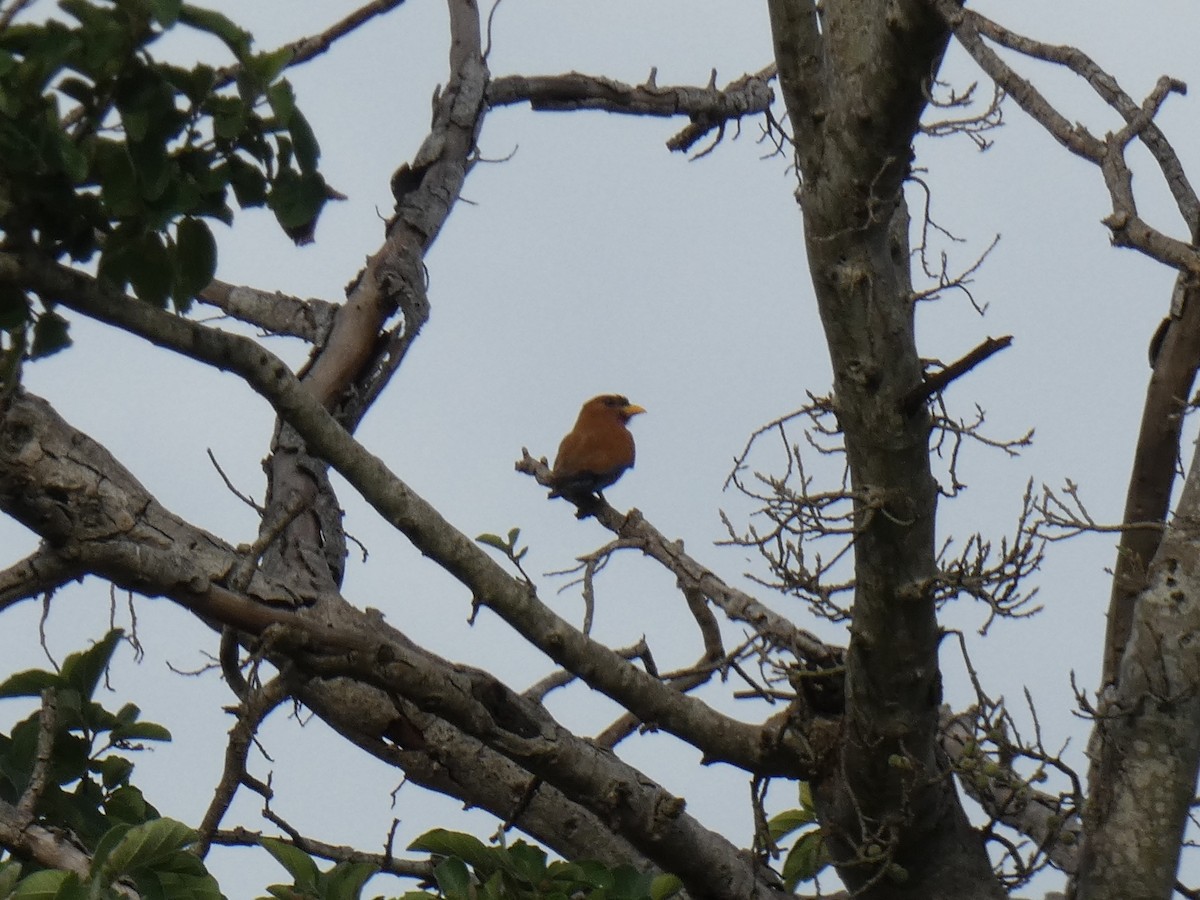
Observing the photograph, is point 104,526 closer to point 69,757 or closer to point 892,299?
point 69,757

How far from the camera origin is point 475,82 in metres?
6.21

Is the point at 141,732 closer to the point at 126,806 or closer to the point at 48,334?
the point at 126,806

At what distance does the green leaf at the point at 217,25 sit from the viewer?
2.07m

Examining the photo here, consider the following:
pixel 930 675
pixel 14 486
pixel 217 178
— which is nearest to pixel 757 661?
pixel 930 675

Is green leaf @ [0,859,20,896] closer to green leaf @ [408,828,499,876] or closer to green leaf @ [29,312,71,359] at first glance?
green leaf @ [29,312,71,359]

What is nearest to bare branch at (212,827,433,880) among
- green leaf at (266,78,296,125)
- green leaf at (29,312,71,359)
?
green leaf at (29,312,71,359)

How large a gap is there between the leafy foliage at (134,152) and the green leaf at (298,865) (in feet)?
4.56

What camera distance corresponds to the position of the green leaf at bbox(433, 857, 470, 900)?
319cm

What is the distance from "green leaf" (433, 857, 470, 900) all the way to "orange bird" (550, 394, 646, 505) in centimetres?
352

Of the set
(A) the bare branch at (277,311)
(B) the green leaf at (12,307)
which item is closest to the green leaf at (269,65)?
(B) the green leaf at (12,307)

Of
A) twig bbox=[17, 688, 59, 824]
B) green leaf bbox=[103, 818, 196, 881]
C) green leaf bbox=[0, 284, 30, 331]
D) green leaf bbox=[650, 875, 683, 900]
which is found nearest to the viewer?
green leaf bbox=[0, 284, 30, 331]

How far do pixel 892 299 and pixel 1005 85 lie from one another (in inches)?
35.4

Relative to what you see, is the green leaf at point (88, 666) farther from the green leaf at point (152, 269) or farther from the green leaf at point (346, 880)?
the green leaf at point (152, 269)

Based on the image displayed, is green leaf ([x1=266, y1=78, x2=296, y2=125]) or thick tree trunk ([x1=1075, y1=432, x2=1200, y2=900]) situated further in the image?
thick tree trunk ([x1=1075, y1=432, x2=1200, y2=900])
